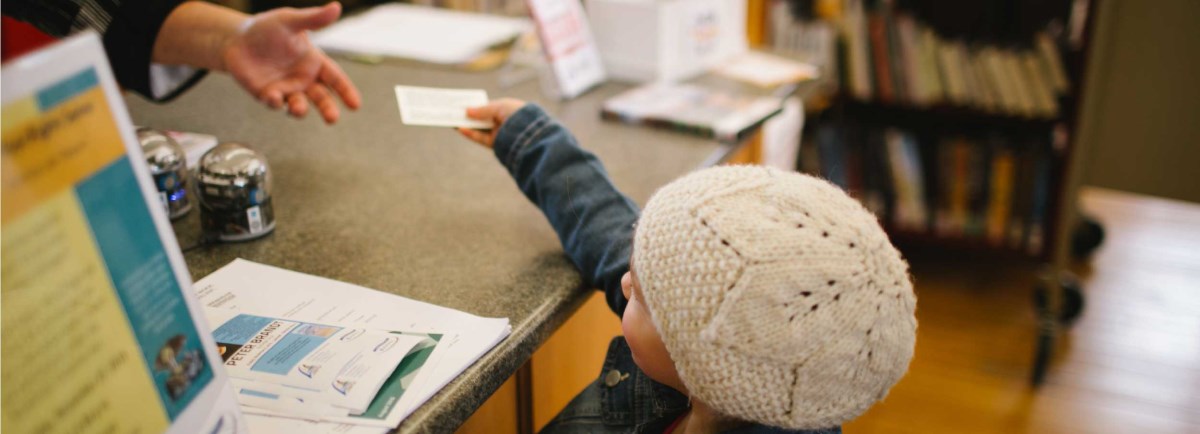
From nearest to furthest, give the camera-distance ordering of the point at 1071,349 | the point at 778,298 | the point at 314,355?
the point at 778,298 → the point at 314,355 → the point at 1071,349

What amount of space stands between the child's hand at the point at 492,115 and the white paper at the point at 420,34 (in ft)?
2.13

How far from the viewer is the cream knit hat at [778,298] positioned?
713 mm

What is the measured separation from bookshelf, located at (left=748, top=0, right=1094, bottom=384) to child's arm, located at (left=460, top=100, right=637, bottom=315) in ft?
4.55

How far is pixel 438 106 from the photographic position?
49.5 inches

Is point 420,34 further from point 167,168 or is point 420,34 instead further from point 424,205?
point 167,168

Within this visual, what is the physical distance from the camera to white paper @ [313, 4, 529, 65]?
1901 mm

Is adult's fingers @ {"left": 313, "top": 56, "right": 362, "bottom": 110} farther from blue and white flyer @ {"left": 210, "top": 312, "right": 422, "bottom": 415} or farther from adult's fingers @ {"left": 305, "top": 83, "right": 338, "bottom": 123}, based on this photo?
blue and white flyer @ {"left": 210, "top": 312, "right": 422, "bottom": 415}

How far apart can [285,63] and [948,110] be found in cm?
195

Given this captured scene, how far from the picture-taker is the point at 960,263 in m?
2.85

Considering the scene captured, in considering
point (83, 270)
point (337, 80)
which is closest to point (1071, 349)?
point (337, 80)

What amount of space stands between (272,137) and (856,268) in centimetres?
103

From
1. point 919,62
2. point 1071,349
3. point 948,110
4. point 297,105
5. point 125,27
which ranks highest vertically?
point 125,27

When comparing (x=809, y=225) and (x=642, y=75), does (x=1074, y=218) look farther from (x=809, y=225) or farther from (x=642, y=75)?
(x=809, y=225)

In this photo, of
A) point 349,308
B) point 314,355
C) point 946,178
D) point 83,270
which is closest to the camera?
point 83,270
